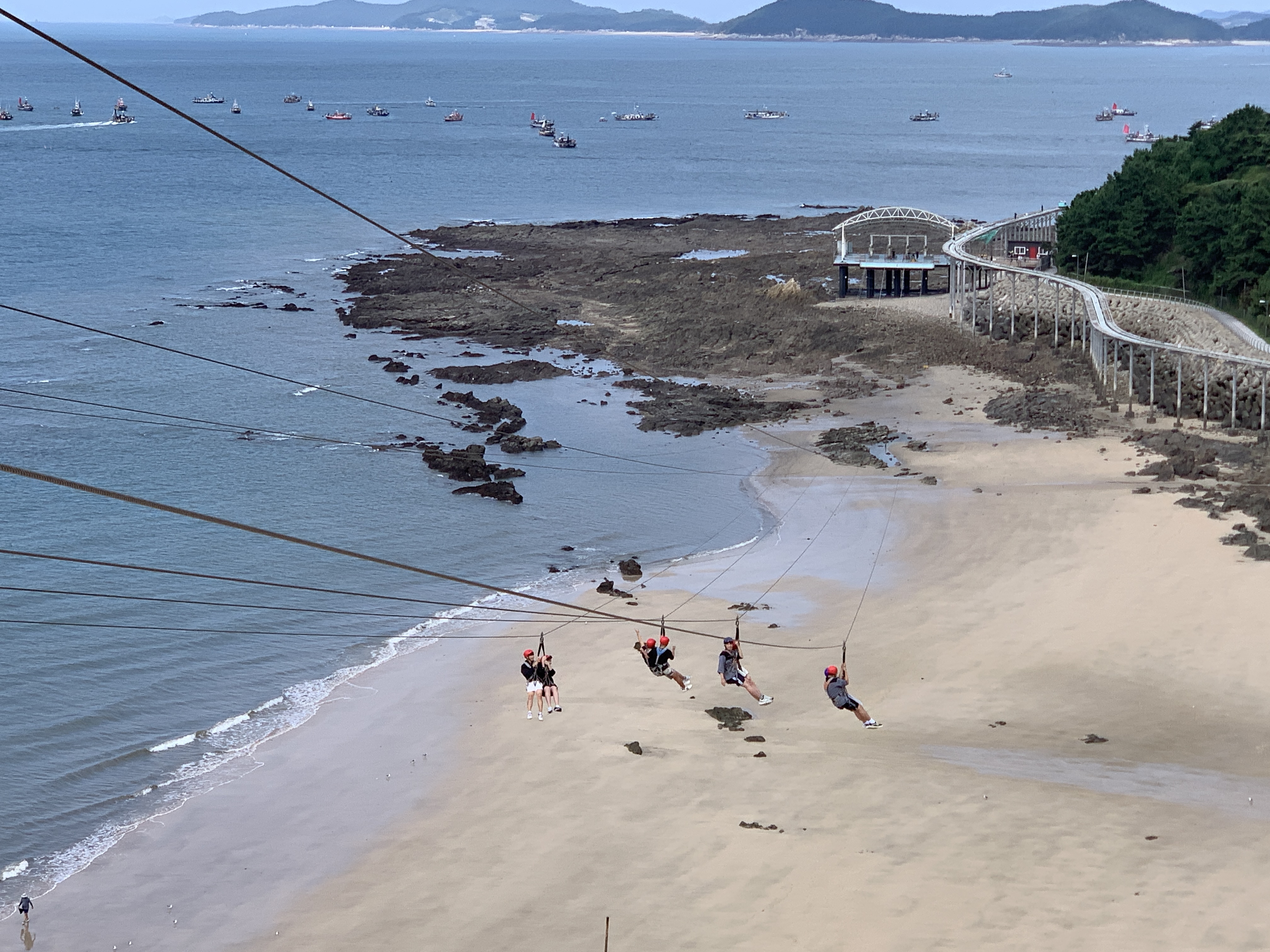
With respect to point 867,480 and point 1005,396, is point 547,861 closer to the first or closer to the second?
point 867,480

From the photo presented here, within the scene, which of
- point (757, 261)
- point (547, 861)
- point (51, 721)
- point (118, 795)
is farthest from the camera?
Answer: point (757, 261)

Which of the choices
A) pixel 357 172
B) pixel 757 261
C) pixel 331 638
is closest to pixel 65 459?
pixel 331 638

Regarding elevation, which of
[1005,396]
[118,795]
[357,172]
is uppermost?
[357,172]

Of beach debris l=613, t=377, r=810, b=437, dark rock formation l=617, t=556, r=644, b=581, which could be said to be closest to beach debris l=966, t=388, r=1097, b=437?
beach debris l=613, t=377, r=810, b=437

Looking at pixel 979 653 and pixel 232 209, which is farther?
pixel 232 209

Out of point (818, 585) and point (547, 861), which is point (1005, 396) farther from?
point (547, 861)

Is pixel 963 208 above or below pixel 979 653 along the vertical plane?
above

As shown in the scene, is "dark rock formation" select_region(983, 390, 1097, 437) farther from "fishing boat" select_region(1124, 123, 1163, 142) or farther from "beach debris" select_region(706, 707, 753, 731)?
"fishing boat" select_region(1124, 123, 1163, 142)

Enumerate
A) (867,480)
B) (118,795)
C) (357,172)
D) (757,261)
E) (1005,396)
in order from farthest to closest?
(357,172)
(757,261)
(1005,396)
(867,480)
(118,795)
